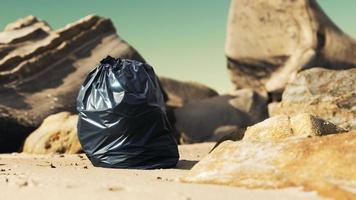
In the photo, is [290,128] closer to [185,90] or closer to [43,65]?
[43,65]

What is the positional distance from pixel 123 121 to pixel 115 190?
150 centimetres

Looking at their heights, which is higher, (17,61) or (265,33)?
(17,61)

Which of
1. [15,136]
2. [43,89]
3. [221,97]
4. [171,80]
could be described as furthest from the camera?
[171,80]

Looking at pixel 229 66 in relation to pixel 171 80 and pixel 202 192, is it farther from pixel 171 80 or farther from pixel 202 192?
pixel 202 192

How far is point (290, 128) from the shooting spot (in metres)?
4.87

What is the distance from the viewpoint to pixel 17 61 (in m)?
9.07

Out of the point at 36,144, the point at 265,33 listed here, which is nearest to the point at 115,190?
the point at 36,144

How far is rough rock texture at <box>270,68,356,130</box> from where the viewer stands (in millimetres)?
6348

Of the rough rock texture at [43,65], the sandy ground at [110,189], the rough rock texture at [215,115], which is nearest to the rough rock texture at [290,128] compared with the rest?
the sandy ground at [110,189]

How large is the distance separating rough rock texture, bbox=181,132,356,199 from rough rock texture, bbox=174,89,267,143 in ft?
17.9

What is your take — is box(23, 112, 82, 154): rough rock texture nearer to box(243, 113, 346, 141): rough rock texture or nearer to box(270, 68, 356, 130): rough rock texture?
box(270, 68, 356, 130): rough rock texture

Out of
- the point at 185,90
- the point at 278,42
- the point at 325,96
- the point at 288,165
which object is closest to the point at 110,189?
the point at 288,165

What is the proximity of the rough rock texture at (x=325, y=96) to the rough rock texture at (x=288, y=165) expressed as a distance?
2615 millimetres

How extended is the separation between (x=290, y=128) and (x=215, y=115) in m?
4.83
